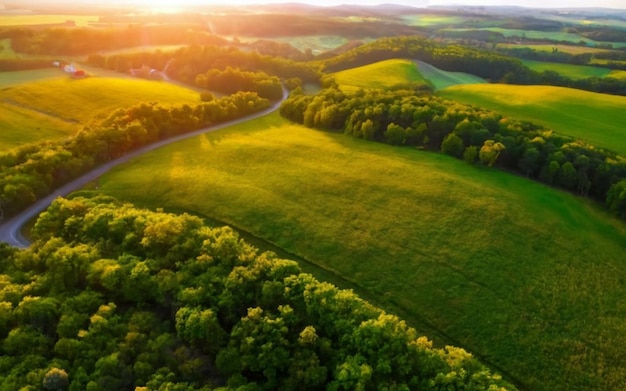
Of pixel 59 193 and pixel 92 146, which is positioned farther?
pixel 92 146

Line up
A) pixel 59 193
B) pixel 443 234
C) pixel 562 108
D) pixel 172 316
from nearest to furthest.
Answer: pixel 172 316, pixel 443 234, pixel 59 193, pixel 562 108

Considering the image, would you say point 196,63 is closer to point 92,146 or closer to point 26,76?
point 26,76

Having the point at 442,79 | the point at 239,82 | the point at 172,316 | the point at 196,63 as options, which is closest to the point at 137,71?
the point at 196,63

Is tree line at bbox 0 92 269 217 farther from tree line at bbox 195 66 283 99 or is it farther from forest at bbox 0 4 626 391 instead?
tree line at bbox 195 66 283 99

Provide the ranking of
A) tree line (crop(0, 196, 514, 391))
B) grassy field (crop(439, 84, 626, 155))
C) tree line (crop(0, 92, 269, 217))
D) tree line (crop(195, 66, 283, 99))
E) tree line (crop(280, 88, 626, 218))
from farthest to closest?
tree line (crop(195, 66, 283, 99)) → grassy field (crop(439, 84, 626, 155)) → tree line (crop(280, 88, 626, 218)) → tree line (crop(0, 92, 269, 217)) → tree line (crop(0, 196, 514, 391))

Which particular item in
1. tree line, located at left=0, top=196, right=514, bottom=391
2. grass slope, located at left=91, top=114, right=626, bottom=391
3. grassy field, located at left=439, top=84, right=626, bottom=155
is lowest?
grass slope, located at left=91, top=114, right=626, bottom=391

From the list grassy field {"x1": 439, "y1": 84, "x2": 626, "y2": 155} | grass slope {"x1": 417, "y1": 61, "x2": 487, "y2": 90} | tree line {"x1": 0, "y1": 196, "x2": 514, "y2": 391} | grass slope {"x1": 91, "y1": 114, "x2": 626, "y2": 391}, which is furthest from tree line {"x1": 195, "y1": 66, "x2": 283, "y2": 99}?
tree line {"x1": 0, "y1": 196, "x2": 514, "y2": 391}
